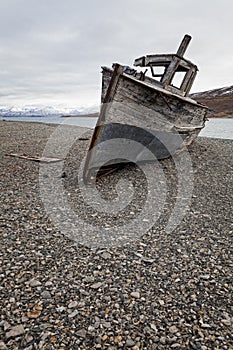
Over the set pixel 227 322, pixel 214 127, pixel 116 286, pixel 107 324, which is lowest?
pixel 107 324

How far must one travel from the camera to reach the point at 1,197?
658 cm

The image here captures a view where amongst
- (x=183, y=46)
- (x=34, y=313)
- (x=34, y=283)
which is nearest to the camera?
(x=34, y=313)

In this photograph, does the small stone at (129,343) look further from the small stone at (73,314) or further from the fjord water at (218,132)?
the fjord water at (218,132)

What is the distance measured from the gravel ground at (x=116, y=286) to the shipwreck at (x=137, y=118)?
240 cm

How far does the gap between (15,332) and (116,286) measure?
1351 millimetres

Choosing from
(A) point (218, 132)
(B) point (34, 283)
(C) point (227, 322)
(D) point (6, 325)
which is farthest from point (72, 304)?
(A) point (218, 132)

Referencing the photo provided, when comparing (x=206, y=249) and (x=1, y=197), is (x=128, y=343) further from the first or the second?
(x=1, y=197)

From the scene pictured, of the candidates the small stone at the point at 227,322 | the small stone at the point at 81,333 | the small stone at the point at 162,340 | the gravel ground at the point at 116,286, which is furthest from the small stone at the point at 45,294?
the small stone at the point at 227,322

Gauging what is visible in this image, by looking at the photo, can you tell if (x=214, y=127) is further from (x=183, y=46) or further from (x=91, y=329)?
(x=91, y=329)

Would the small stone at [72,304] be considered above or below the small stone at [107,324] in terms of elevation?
below

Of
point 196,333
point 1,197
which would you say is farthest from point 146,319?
point 1,197

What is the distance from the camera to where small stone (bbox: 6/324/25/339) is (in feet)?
9.56

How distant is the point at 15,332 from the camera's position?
9.67ft

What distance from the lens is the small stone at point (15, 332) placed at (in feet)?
9.56
